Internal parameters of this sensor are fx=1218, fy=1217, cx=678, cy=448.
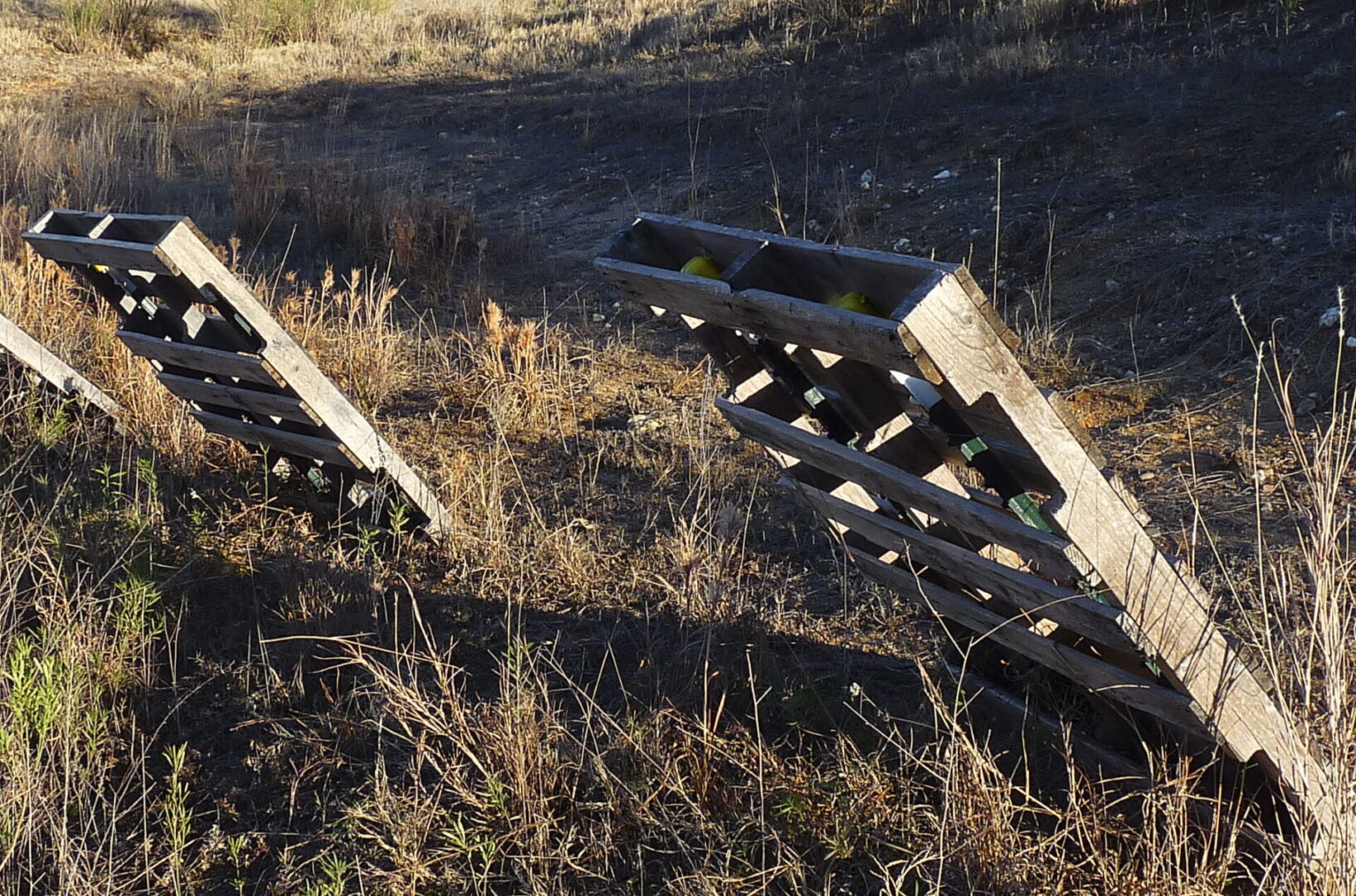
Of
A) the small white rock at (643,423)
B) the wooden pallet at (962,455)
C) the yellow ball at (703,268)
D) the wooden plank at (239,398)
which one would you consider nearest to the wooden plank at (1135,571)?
the wooden pallet at (962,455)

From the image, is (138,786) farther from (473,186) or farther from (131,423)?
(473,186)

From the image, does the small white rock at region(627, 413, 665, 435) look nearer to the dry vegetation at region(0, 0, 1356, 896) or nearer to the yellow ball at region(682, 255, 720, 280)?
the dry vegetation at region(0, 0, 1356, 896)

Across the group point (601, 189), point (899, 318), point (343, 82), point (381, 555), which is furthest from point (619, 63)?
point (899, 318)

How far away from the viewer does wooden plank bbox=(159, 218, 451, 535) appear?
365cm

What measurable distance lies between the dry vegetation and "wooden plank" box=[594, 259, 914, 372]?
2.46 ft

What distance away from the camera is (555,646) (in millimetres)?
3535

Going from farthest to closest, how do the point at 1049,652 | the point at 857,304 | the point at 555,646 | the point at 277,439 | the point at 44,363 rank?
1. the point at 44,363
2. the point at 277,439
3. the point at 555,646
4. the point at 1049,652
5. the point at 857,304

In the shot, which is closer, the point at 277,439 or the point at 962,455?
the point at 962,455

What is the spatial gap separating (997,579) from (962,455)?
0.26 m

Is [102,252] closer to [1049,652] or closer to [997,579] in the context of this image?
[997,579]

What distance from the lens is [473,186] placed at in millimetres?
10984

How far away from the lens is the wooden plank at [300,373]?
12.0 feet

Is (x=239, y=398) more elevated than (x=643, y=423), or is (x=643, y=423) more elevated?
(x=239, y=398)

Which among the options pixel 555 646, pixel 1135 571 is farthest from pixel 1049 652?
pixel 555 646
